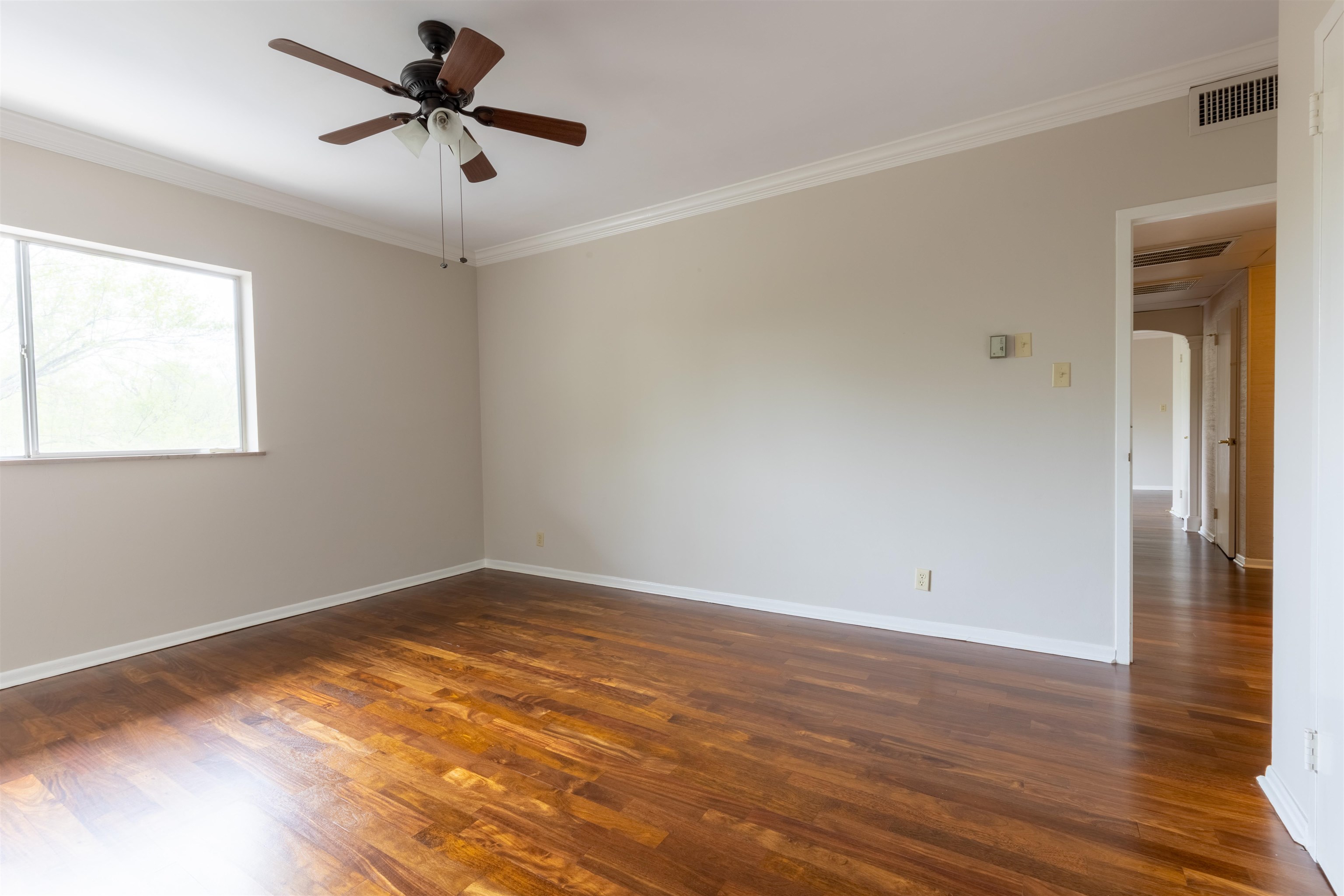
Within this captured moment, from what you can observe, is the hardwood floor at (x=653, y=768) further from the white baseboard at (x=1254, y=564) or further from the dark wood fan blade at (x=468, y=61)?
the dark wood fan blade at (x=468, y=61)

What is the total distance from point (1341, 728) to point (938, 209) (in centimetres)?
267

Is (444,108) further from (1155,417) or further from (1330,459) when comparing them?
(1155,417)

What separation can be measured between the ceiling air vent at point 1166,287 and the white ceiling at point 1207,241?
0.05 m

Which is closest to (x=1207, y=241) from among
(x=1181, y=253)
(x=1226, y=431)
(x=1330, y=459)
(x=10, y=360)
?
(x=1181, y=253)

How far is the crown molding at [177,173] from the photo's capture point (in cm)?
289

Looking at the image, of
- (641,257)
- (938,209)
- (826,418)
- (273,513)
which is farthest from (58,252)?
(938,209)

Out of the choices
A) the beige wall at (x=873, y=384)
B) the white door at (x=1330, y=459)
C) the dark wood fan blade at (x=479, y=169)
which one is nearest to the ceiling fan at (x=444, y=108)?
the dark wood fan blade at (x=479, y=169)

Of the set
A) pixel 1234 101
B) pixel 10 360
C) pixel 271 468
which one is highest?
pixel 1234 101

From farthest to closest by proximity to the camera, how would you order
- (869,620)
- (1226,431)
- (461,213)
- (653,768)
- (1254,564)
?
1. (1226,431)
2. (1254,564)
3. (461,213)
4. (869,620)
5. (653,768)

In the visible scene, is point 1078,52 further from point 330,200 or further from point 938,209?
point 330,200

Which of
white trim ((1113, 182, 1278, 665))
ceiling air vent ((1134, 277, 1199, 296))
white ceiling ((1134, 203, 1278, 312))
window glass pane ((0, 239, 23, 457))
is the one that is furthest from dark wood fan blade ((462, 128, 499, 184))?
ceiling air vent ((1134, 277, 1199, 296))

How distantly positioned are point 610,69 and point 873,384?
2076mm

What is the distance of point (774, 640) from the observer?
10.9 feet

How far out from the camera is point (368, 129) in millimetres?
2428
